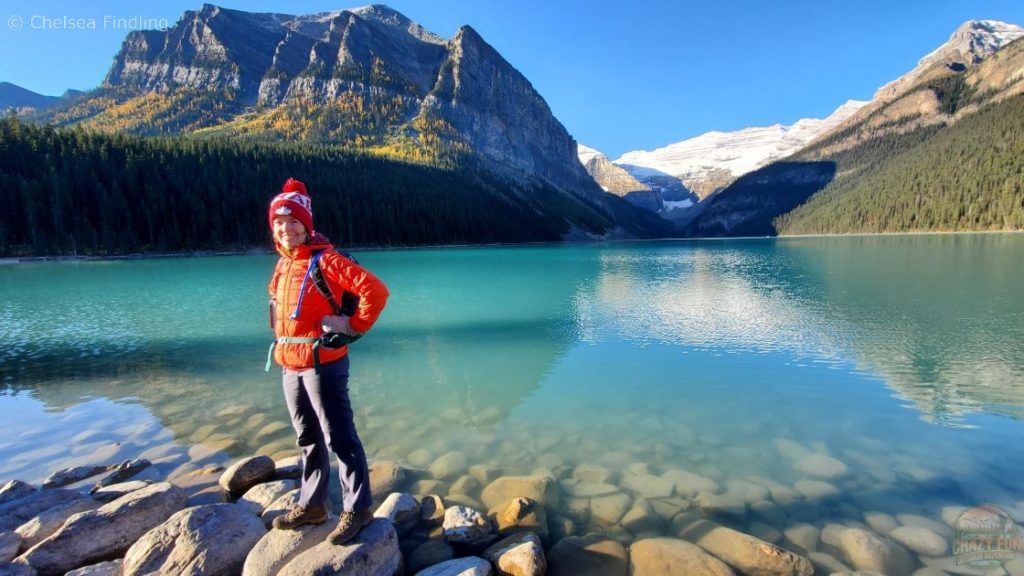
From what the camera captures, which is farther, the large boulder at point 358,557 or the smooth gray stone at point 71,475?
the smooth gray stone at point 71,475

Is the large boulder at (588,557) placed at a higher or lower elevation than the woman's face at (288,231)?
lower

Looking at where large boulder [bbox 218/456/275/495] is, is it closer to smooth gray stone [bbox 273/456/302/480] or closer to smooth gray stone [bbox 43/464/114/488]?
smooth gray stone [bbox 273/456/302/480]

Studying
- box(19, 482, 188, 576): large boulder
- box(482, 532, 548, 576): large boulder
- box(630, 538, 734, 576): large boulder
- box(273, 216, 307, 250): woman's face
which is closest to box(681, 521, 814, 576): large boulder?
box(630, 538, 734, 576): large boulder

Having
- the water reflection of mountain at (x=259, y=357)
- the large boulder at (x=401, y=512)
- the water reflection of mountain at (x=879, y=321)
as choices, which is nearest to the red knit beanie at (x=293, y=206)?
the large boulder at (x=401, y=512)

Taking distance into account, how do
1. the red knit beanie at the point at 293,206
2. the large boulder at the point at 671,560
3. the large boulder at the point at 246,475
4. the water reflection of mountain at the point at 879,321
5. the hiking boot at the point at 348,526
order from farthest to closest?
the water reflection of mountain at the point at 879,321, the large boulder at the point at 246,475, the large boulder at the point at 671,560, the hiking boot at the point at 348,526, the red knit beanie at the point at 293,206

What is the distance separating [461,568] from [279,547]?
1.87 m

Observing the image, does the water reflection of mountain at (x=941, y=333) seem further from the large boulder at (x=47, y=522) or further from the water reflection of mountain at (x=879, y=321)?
the large boulder at (x=47, y=522)

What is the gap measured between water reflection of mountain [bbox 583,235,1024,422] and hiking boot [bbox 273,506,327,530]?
40.0 ft

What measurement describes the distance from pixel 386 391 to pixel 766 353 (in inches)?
487

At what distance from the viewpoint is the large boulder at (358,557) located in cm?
446

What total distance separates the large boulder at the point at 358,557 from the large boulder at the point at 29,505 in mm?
4006

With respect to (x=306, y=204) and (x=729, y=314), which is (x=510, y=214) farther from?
(x=306, y=204)

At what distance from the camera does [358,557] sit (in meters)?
4.66

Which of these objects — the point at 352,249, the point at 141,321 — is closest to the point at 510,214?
the point at 352,249
